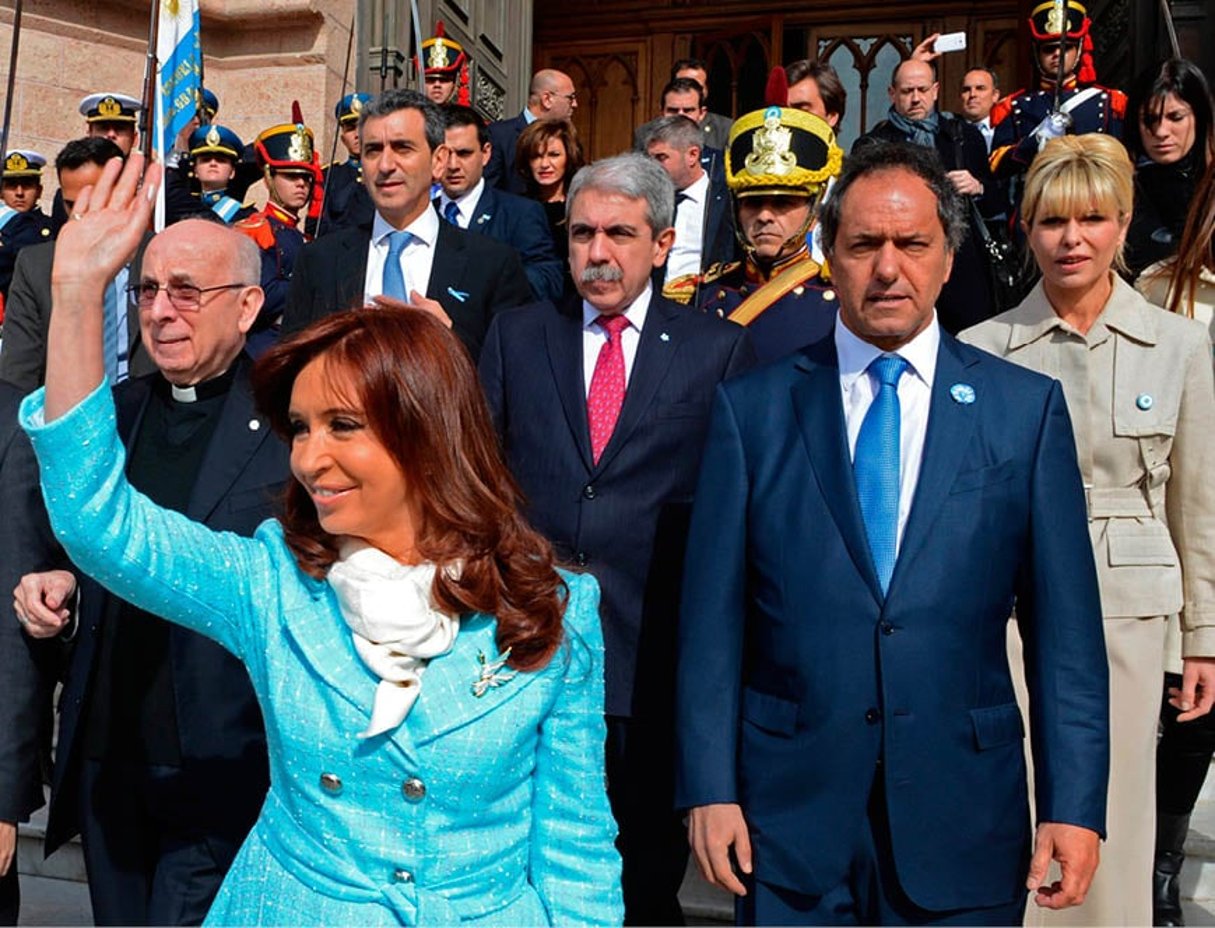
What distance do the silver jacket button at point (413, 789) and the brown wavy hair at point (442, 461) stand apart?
0.22 meters

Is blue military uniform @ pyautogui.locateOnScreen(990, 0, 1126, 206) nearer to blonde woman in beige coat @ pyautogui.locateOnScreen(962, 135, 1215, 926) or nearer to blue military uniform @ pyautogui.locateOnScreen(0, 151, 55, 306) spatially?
blonde woman in beige coat @ pyautogui.locateOnScreen(962, 135, 1215, 926)

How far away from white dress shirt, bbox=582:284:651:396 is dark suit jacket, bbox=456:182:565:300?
2112mm

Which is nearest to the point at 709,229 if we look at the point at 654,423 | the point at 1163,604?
the point at 654,423

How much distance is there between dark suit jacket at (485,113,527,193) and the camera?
7516 millimetres

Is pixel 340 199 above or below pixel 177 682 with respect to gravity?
above

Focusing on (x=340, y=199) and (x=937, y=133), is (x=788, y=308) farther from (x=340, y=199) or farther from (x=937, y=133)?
(x=340, y=199)

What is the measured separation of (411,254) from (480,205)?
5.10 ft

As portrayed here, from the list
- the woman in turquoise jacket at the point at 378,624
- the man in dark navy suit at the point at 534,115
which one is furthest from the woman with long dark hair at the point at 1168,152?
the woman in turquoise jacket at the point at 378,624

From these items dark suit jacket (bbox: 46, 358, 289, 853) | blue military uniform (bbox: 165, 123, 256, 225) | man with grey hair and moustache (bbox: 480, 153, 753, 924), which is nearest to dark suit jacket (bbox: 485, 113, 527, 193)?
blue military uniform (bbox: 165, 123, 256, 225)

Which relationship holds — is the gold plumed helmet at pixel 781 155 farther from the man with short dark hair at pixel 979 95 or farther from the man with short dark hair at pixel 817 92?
the man with short dark hair at pixel 979 95

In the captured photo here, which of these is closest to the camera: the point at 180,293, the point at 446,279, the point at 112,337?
the point at 180,293

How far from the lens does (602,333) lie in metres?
3.46

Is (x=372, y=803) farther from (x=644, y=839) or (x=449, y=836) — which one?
(x=644, y=839)

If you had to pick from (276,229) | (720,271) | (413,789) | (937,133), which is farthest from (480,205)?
(413,789)
